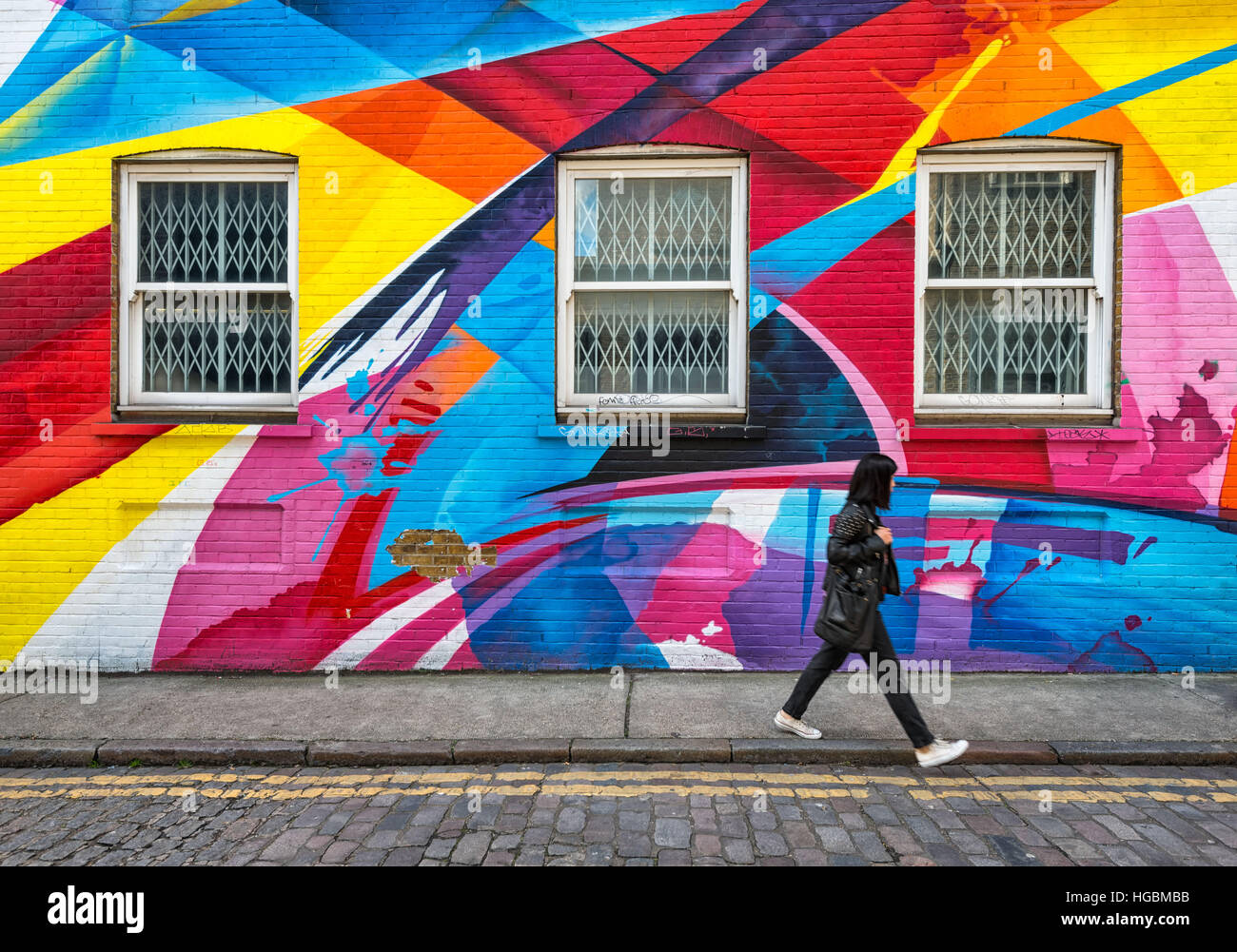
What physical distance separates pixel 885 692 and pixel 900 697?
0.29ft

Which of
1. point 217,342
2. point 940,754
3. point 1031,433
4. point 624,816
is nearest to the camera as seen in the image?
point 624,816

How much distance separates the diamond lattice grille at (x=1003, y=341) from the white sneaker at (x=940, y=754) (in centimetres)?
301

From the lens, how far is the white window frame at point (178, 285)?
657cm

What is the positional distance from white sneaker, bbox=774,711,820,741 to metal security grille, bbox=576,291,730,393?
2.77 m

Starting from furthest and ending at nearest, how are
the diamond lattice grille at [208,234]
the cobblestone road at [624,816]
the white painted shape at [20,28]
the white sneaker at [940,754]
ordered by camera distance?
the diamond lattice grille at [208,234] → the white painted shape at [20,28] → the white sneaker at [940,754] → the cobblestone road at [624,816]

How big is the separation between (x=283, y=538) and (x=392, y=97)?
3745 millimetres

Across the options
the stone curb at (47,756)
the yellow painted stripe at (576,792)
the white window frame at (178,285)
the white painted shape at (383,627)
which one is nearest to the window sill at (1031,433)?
the yellow painted stripe at (576,792)

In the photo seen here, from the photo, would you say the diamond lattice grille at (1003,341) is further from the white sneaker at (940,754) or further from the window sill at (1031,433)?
the white sneaker at (940,754)

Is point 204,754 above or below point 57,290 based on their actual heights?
below

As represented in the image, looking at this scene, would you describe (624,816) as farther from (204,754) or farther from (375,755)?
(204,754)

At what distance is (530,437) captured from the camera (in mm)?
6434

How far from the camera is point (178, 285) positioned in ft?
22.0

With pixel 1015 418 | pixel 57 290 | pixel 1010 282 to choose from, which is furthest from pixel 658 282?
→ pixel 57 290

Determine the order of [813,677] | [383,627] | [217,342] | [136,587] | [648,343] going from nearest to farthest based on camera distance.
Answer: [813,677] → [383,627] → [136,587] → [648,343] → [217,342]
